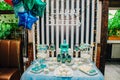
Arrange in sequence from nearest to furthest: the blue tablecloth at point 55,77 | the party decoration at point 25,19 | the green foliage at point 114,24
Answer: the blue tablecloth at point 55,77 → the party decoration at point 25,19 → the green foliage at point 114,24

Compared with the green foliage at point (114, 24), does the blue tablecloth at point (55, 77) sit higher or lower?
lower

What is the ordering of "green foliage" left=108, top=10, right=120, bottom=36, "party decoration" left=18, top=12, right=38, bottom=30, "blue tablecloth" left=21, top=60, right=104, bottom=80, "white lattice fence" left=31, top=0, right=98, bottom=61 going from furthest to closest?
"green foliage" left=108, top=10, right=120, bottom=36 → "white lattice fence" left=31, top=0, right=98, bottom=61 → "party decoration" left=18, top=12, right=38, bottom=30 → "blue tablecloth" left=21, top=60, right=104, bottom=80

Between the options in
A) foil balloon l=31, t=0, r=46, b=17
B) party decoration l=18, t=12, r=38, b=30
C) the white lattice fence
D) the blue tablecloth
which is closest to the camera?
the blue tablecloth

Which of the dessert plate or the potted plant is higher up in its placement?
the potted plant

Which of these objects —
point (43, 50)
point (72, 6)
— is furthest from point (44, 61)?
point (72, 6)

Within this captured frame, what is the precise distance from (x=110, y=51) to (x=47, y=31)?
326 cm

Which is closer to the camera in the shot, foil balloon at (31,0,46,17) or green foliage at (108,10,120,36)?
foil balloon at (31,0,46,17)

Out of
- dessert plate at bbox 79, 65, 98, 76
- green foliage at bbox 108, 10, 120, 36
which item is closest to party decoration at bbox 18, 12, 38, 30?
dessert plate at bbox 79, 65, 98, 76

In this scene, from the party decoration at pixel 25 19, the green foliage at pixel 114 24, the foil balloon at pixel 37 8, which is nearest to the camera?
the party decoration at pixel 25 19

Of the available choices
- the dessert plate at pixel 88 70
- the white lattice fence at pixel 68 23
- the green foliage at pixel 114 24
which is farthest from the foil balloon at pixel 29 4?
the green foliage at pixel 114 24

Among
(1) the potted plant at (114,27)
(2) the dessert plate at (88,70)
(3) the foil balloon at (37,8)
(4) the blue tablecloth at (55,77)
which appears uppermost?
(3) the foil balloon at (37,8)

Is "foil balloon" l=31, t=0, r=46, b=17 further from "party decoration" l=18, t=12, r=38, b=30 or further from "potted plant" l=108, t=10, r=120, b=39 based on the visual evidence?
"potted plant" l=108, t=10, r=120, b=39

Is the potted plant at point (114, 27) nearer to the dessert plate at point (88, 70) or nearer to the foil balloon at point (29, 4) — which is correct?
the dessert plate at point (88, 70)

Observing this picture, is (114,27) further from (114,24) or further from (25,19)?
(25,19)
